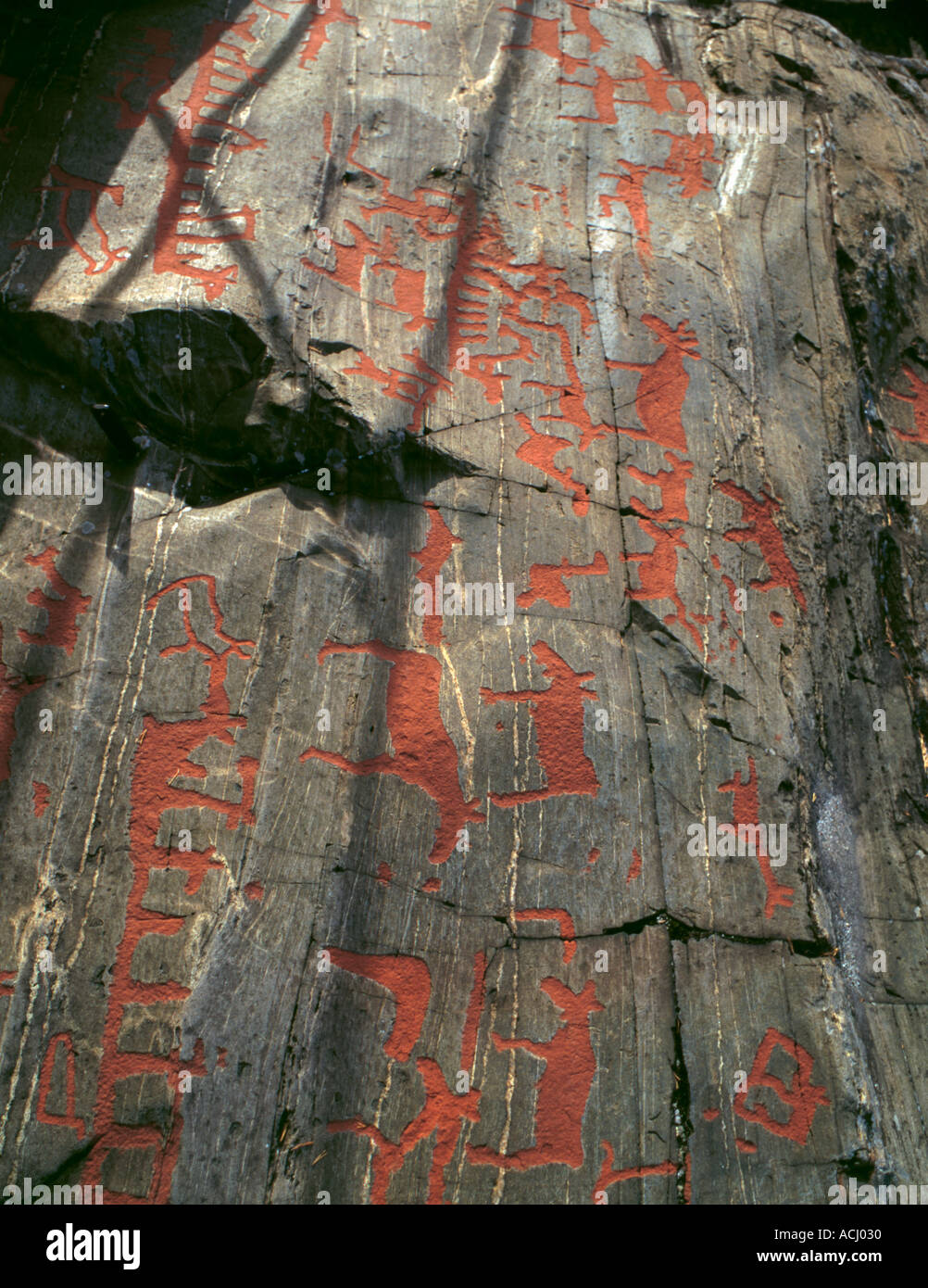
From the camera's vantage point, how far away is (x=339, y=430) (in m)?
4.42

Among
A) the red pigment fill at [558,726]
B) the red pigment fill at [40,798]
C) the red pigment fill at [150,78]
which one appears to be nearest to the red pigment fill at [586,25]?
the red pigment fill at [150,78]

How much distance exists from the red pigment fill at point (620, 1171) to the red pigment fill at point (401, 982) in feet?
2.89

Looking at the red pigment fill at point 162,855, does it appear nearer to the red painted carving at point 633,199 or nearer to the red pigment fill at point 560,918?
the red pigment fill at point 560,918

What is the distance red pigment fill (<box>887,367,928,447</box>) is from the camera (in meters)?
5.48

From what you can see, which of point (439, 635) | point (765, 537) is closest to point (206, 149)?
point (439, 635)

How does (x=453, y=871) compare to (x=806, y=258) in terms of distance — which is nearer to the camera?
(x=453, y=871)

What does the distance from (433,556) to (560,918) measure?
1.75 meters

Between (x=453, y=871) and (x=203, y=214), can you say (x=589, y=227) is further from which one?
(x=453, y=871)

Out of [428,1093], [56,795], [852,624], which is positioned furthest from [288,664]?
[852,624]

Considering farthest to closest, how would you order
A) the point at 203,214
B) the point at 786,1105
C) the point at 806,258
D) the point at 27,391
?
the point at 806,258 → the point at 203,214 → the point at 27,391 → the point at 786,1105

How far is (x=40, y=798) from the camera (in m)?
3.69

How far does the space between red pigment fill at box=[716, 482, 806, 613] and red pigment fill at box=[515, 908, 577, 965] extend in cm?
196

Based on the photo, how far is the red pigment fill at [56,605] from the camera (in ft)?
12.8

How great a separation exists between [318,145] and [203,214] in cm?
91
